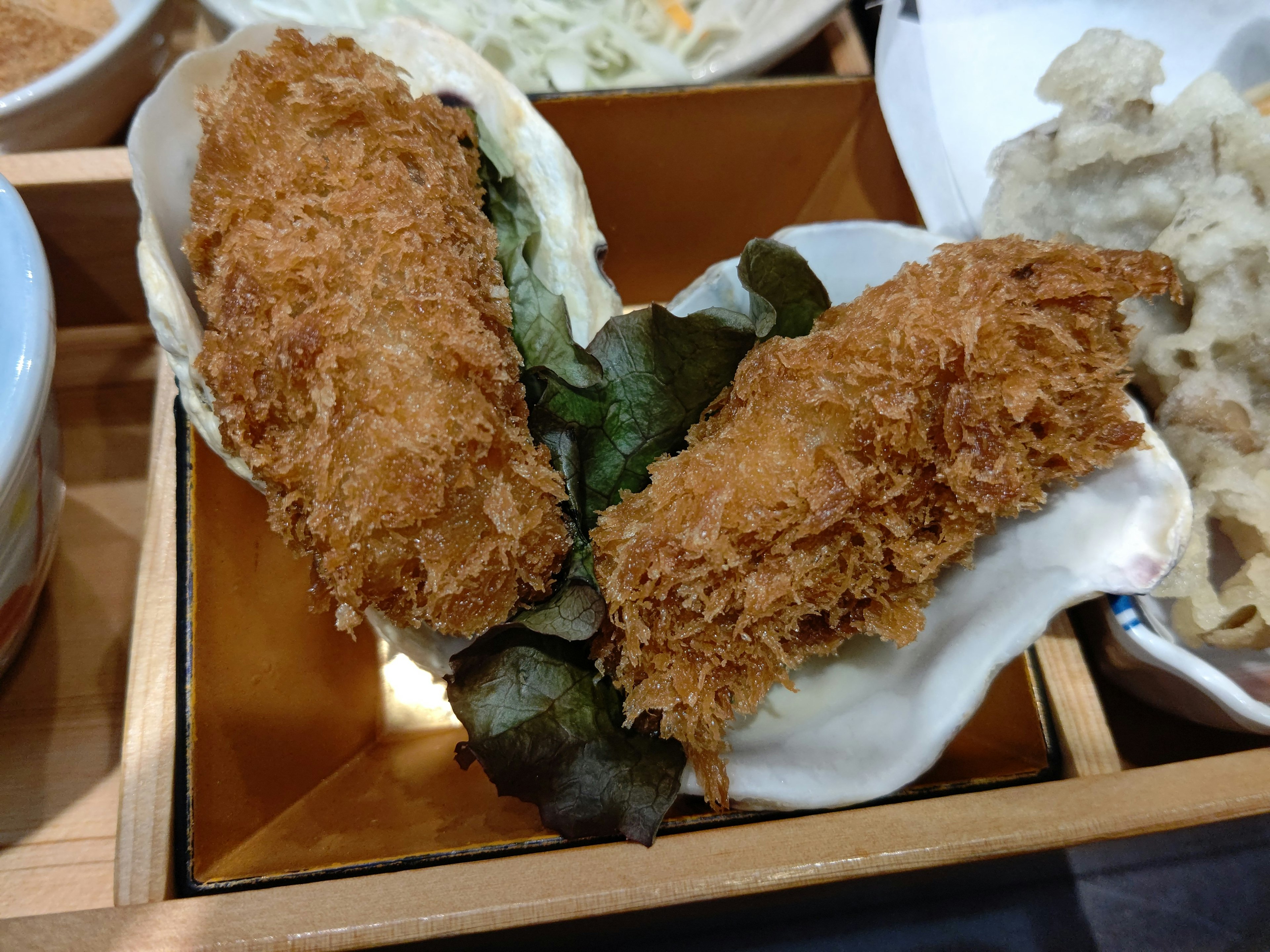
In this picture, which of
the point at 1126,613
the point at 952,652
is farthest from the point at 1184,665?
the point at 952,652

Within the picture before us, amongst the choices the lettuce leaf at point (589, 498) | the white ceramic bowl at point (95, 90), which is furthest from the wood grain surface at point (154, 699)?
the white ceramic bowl at point (95, 90)

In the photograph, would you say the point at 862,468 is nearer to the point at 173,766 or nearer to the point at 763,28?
the point at 173,766

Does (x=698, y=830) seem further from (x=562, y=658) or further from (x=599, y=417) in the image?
(x=599, y=417)

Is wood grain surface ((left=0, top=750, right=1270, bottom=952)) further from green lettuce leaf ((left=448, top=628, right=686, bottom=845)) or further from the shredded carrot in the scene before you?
the shredded carrot

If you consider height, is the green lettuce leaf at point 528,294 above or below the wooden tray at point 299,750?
above

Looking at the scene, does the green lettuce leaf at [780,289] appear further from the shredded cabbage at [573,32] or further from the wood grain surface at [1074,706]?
the shredded cabbage at [573,32]

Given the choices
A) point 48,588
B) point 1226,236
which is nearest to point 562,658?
point 48,588

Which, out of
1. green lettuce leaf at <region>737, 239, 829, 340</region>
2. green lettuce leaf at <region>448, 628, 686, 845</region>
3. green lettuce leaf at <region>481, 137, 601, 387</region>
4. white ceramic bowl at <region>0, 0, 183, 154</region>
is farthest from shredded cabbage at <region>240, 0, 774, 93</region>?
green lettuce leaf at <region>448, 628, 686, 845</region>
